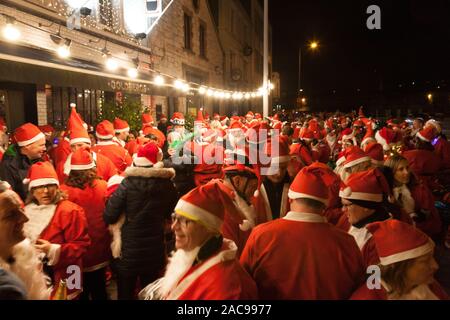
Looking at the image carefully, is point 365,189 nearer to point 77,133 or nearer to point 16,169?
point 16,169

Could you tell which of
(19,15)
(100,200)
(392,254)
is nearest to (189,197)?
(392,254)

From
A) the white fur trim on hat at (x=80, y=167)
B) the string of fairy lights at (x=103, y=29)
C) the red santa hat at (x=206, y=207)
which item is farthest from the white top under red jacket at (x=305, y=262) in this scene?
the string of fairy lights at (x=103, y=29)

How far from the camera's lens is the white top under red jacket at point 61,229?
11.7 feet

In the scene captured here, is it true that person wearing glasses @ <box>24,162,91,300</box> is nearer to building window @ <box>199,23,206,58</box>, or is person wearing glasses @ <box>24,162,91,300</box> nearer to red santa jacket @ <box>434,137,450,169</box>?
red santa jacket @ <box>434,137,450,169</box>

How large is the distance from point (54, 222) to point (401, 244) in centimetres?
294

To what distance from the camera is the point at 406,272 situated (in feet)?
7.65

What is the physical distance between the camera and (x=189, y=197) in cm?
248

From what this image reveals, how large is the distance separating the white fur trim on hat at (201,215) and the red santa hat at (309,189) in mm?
694

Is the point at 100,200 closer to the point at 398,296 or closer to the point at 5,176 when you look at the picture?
the point at 5,176

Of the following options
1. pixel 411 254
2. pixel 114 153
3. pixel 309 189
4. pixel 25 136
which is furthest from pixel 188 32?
pixel 411 254

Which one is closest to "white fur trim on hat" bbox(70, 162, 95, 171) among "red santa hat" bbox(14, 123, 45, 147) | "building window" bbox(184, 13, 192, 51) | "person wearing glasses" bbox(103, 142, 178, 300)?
"person wearing glasses" bbox(103, 142, 178, 300)

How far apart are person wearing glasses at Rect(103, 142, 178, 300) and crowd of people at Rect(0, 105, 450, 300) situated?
0.04 feet

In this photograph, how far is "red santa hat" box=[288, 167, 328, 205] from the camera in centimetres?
279

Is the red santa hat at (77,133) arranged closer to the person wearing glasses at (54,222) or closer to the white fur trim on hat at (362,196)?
the person wearing glasses at (54,222)
